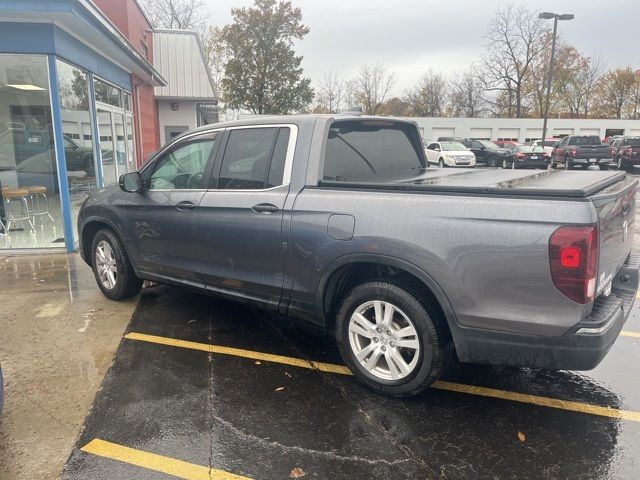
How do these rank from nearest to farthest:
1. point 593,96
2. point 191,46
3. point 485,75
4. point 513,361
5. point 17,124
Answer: point 513,361 → point 17,124 → point 191,46 → point 485,75 → point 593,96

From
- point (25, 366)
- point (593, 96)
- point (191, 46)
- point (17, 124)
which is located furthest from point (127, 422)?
point (593, 96)

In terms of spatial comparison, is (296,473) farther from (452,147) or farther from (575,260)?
(452,147)

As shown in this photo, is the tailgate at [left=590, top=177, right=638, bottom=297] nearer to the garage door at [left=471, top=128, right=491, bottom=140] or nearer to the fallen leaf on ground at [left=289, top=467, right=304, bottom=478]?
the fallen leaf on ground at [left=289, top=467, right=304, bottom=478]

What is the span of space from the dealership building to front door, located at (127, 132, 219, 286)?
321 cm

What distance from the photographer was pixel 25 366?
12.8ft

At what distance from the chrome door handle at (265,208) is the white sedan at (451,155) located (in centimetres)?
2255

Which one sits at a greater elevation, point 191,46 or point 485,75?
point 485,75

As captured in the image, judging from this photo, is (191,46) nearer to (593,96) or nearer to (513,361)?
(513,361)

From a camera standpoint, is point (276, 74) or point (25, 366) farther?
point (276, 74)

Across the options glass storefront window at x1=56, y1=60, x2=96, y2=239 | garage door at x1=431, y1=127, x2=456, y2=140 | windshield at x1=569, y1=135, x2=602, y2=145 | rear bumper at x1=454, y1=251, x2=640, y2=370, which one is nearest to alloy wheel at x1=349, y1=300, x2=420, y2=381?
rear bumper at x1=454, y1=251, x2=640, y2=370

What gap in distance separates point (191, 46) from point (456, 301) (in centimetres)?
1866

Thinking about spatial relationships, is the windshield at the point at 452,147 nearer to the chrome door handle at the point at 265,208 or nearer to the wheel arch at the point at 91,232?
the wheel arch at the point at 91,232

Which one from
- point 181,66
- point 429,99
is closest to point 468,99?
point 429,99

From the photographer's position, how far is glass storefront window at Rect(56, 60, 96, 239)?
7714 mm
